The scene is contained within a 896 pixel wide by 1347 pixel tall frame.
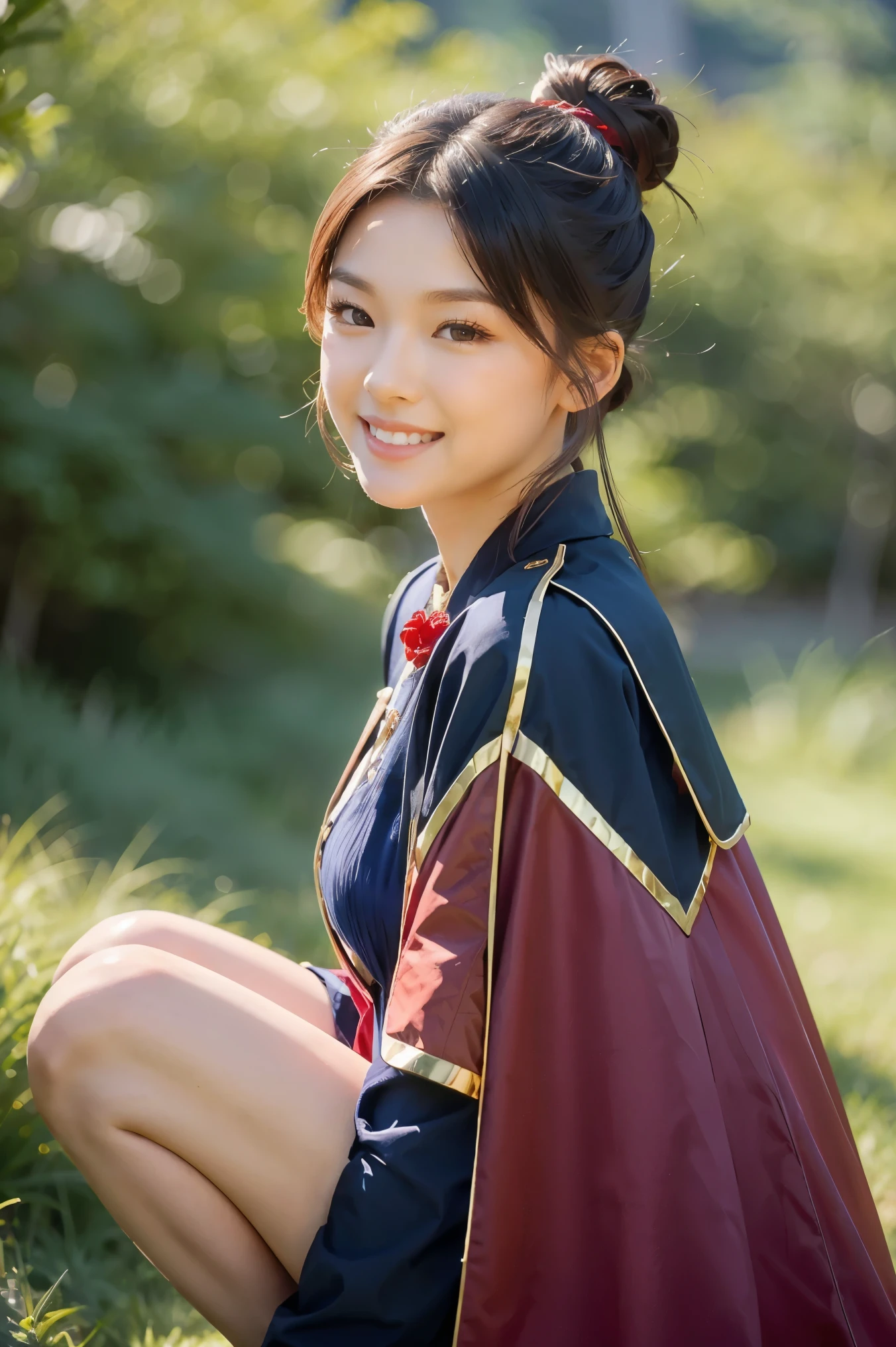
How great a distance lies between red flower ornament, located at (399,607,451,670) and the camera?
158cm

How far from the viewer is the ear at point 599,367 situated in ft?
4.94

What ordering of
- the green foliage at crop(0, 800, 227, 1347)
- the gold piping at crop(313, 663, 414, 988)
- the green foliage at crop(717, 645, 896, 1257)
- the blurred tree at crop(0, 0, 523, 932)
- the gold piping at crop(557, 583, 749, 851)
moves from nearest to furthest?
1. the gold piping at crop(557, 583, 749, 851)
2. the gold piping at crop(313, 663, 414, 988)
3. the green foliage at crop(0, 800, 227, 1347)
4. the green foliage at crop(717, 645, 896, 1257)
5. the blurred tree at crop(0, 0, 523, 932)

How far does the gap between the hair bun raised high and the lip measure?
455 millimetres

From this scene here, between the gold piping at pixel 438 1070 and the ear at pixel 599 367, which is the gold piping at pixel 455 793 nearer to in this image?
the gold piping at pixel 438 1070

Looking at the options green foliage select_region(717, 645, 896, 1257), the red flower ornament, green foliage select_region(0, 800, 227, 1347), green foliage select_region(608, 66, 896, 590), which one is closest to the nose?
the red flower ornament

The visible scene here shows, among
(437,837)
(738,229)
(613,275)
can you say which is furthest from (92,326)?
(738,229)

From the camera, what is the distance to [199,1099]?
4.42 ft

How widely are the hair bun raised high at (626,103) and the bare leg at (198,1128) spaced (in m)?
1.16

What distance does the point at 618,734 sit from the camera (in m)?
1.28

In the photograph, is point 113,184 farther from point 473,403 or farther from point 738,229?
point 738,229

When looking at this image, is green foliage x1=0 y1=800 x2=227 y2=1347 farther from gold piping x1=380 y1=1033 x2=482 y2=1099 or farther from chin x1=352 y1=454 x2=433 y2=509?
chin x1=352 y1=454 x2=433 y2=509

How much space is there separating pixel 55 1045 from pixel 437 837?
1.59 ft

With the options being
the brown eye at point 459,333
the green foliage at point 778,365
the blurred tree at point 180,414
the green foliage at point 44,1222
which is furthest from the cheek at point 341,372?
the green foliage at point 778,365

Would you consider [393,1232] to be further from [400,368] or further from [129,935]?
[400,368]
